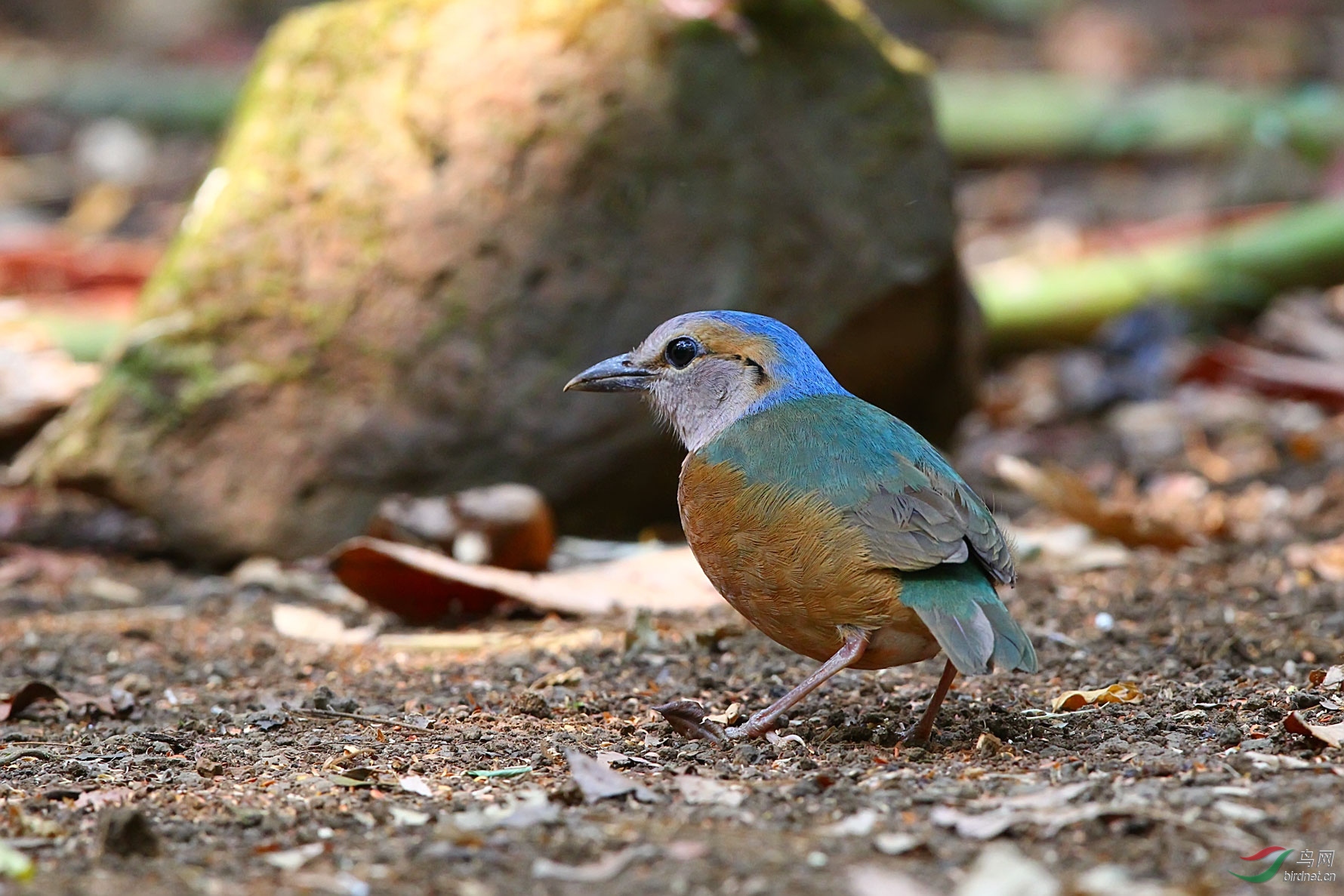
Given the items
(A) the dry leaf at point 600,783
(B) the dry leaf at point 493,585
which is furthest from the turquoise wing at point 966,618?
(B) the dry leaf at point 493,585

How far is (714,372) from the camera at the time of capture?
4.19 metres

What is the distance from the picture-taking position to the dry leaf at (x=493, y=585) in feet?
15.3

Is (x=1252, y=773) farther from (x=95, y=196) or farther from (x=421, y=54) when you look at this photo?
(x=95, y=196)

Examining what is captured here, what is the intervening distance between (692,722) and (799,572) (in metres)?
0.42

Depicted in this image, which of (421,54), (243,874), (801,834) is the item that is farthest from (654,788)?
(421,54)

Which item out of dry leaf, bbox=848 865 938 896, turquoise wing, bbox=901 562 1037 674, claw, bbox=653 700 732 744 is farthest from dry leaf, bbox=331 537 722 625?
dry leaf, bbox=848 865 938 896

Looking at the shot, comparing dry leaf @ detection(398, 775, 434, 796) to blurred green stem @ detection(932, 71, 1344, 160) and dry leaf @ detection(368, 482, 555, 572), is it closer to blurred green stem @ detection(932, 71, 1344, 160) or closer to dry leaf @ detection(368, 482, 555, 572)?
dry leaf @ detection(368, 482, 555, 572)

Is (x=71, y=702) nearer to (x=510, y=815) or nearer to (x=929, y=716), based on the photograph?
(x=510, y=815)

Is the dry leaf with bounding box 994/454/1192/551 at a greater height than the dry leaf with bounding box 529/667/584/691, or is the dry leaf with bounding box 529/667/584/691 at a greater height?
the dry leaf with bounding box 994/454/1192/551

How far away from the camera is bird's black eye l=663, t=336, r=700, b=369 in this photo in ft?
13.9

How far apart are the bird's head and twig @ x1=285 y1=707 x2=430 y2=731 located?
1.08m

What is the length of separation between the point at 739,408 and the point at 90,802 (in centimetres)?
193

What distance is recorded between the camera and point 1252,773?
9.39 ft

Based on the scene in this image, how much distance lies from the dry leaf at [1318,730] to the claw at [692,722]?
1184 mm
